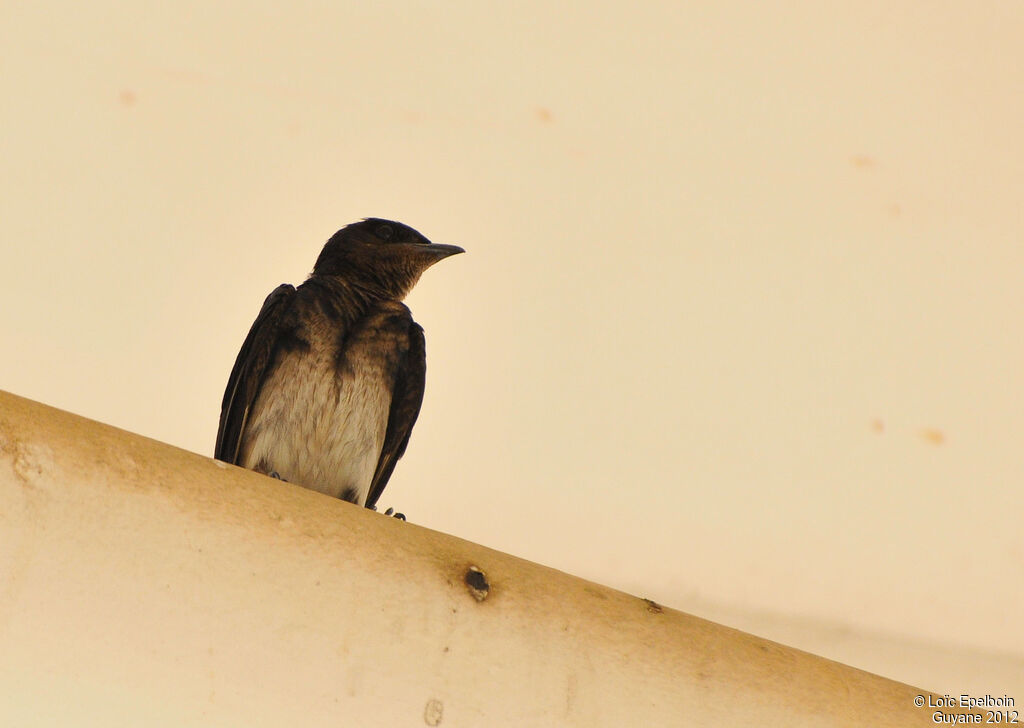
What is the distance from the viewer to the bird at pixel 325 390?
2.32 meters

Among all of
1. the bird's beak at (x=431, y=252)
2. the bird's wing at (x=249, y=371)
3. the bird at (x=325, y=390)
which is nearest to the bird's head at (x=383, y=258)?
the bird's beak at (x=431, y=252)

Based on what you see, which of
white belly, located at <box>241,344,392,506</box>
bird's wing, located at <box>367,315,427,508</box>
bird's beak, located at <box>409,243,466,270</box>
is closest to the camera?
white belly, located at <box>241,344,392,506</box>

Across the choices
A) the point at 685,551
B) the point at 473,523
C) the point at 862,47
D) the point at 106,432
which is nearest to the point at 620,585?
the point at 685,551

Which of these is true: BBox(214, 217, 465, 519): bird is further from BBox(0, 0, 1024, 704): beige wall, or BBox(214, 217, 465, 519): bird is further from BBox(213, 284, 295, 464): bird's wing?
BBox(0, 0, 1024, 704): beige wall

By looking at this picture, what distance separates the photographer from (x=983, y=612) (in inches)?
114

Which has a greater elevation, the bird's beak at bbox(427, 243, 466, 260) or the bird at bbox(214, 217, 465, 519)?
the bird's beak at bbox(427, 243, 466, 260)

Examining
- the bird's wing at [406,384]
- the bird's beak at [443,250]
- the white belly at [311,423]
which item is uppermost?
the bird's beak at [443,250]

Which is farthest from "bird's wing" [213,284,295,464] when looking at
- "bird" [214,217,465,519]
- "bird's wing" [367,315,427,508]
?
"bird's wing" [367,315,427,508]

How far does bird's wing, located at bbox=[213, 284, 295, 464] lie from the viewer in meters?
2.34

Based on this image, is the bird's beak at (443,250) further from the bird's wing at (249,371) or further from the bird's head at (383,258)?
the bird's wing at (249,371)

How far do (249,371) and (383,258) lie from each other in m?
0.43

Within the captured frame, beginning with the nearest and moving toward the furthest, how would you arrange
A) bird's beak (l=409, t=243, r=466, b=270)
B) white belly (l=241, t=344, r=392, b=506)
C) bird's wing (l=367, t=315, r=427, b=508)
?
white belly (l=241, t=344, r=392, b=506), bird's wing (l=367, t=315, r=427, b=508), bird's beak (l=409, t=243, r=466, b=270)

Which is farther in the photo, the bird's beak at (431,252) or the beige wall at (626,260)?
the bird's beak at (431,252)

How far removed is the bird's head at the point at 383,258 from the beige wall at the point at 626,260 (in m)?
0.08
